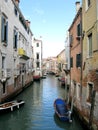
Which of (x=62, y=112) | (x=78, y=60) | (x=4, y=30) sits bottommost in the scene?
(x=62, y=112)

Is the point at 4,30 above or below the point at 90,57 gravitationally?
above

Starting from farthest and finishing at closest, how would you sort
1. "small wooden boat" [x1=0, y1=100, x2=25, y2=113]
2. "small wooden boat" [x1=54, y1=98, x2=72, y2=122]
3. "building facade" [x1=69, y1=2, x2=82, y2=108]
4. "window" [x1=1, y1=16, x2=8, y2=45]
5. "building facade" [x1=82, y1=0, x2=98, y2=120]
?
"window" [x1=1, y1=16, x2=8, y2=45] → "small wooden boat" [x1=0, y1=100, x2=25, y2=113] → "building facade" [x1=69, y1=2, x2=82, y2=108] → "small wooden boat" [x1=54, y1=98, x2=72, y2=122] → "building facade" [x1=82, y1=0, x2=98, y2=120]

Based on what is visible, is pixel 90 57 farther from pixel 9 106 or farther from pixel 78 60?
pixel 9 106

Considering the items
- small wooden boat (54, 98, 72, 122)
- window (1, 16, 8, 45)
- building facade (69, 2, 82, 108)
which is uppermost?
window (1, 16, 8, 45)

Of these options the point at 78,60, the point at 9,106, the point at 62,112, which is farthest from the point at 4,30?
the point at 62,112

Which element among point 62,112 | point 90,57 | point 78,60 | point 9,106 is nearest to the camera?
point 90,57

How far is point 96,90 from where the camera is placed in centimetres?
850

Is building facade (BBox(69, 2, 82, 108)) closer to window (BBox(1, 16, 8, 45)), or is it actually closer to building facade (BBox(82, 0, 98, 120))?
building facade (BBox(82, 0, 98, 120))

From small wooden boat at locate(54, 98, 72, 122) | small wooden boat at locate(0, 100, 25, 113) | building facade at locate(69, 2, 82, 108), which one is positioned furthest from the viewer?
small wooden boat at locate(0, 100, 25, 113)

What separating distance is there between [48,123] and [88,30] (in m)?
5.49

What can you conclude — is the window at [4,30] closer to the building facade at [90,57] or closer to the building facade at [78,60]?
the building facade at [78,60]

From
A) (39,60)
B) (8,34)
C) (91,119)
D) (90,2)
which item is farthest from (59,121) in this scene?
(39,60)

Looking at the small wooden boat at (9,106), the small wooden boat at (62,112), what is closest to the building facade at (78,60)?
the small wooden boat at (62,112)

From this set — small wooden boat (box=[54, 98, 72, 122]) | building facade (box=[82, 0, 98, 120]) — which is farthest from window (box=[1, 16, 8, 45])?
building facade (box=[82, 0, 98, 120])
